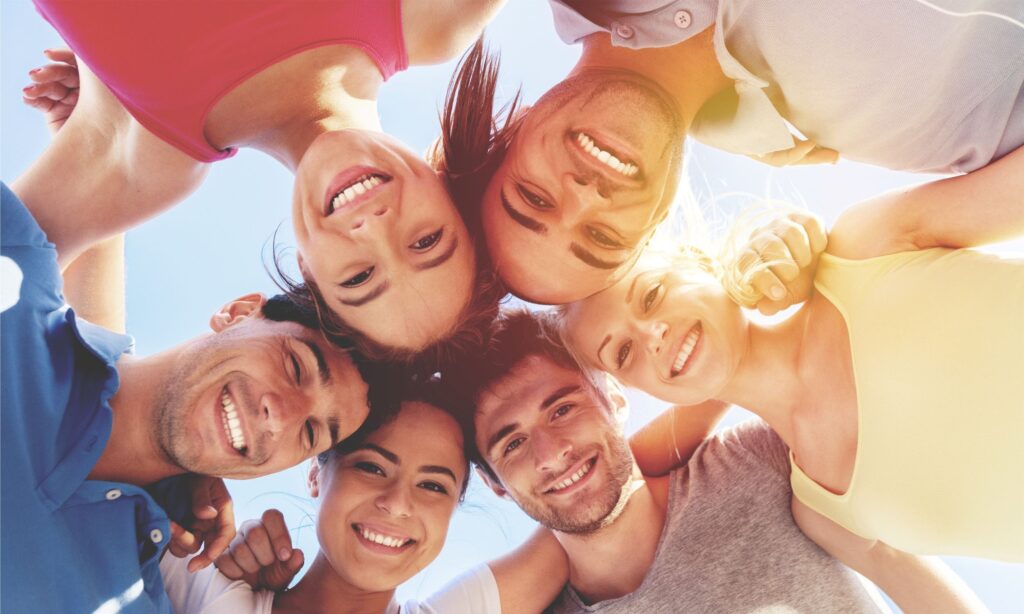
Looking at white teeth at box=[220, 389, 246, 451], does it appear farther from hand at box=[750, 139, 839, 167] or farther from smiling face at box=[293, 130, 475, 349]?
hand at box=[750, 139, 839, 167]

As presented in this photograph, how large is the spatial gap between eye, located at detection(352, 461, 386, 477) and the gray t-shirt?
99cm

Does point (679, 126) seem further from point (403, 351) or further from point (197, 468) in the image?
point (197, 468)

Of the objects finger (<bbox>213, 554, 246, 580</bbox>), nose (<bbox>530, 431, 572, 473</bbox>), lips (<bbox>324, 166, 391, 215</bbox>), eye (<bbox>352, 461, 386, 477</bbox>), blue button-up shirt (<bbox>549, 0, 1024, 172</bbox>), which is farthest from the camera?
eye (<bbox>352, 461, 386, 477</bbox>)

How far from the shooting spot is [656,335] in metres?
2.11

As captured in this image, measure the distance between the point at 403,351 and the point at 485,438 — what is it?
0.63 meters

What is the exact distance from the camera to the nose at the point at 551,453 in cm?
245

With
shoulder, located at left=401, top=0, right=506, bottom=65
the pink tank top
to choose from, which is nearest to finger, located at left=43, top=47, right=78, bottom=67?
the pink tank top

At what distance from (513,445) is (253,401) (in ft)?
3.29

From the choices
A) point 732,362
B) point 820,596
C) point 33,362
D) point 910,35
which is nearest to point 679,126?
point 910,35

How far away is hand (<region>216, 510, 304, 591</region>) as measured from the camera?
2.37 meters

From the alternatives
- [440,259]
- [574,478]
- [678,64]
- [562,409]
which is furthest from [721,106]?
[574,478]

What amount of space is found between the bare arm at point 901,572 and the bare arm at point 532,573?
101 centimetres

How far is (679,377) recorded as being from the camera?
210 centimetres

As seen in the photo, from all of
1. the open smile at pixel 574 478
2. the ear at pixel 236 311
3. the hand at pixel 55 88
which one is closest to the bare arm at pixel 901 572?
the open smile at pixel 574 478
